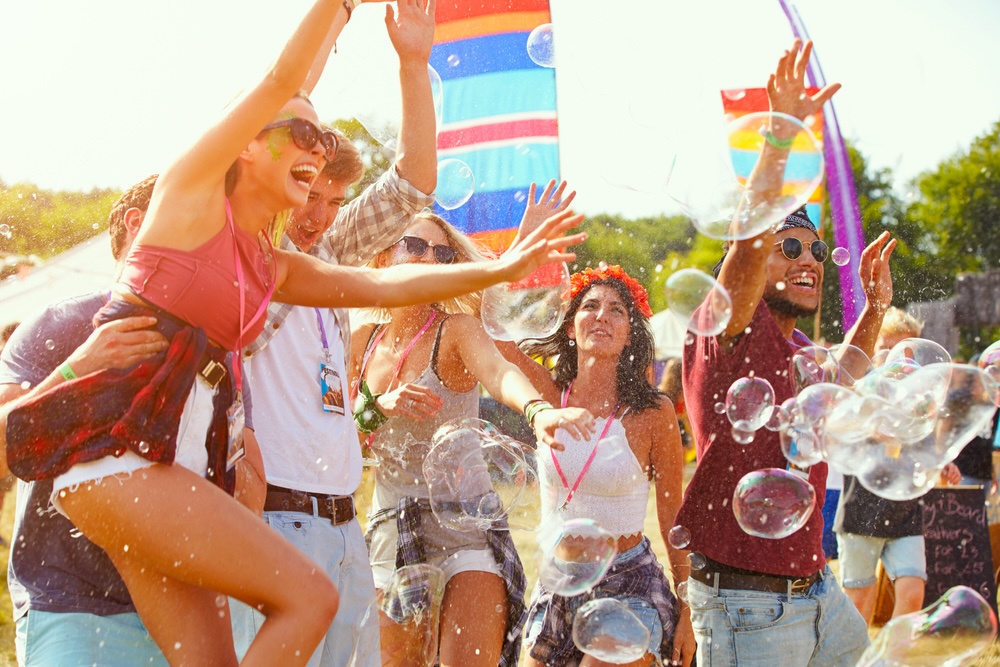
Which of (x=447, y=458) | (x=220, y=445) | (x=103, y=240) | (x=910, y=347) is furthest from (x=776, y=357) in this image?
(x=103, y=240)

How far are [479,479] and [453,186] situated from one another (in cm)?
119

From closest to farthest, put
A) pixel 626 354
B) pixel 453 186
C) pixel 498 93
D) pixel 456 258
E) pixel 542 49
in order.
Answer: pixel 456 258 < pixel 626 354 < pixel 453 186 < pixel 542 49 < pixel 498 93

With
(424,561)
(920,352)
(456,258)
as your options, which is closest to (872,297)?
(920,352)

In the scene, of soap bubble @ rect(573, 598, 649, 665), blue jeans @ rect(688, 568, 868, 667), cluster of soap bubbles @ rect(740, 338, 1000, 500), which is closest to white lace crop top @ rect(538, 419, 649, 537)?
soap bubble @ rect(573, 598, 649, 665)

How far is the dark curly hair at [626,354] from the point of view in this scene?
329 cm

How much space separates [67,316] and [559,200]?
1.15 metres

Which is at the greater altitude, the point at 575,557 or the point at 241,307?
the point at 241,307

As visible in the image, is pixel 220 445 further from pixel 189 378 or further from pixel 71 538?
pixel 71 538

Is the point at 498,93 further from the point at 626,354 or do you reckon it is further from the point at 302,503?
the point at 302,503

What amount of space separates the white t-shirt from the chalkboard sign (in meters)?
3.31

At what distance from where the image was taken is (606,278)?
11.3 feet

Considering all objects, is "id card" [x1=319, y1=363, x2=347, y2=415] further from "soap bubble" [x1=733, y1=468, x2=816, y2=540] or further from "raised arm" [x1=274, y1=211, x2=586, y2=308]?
"soap bubble" [x1=733, y1=468, x2=816, y2=540]

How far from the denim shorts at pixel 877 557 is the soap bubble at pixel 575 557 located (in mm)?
1866

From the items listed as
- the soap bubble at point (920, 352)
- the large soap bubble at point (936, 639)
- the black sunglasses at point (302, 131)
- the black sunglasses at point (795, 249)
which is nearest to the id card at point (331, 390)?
the black sunglasses at point (302, 131)
